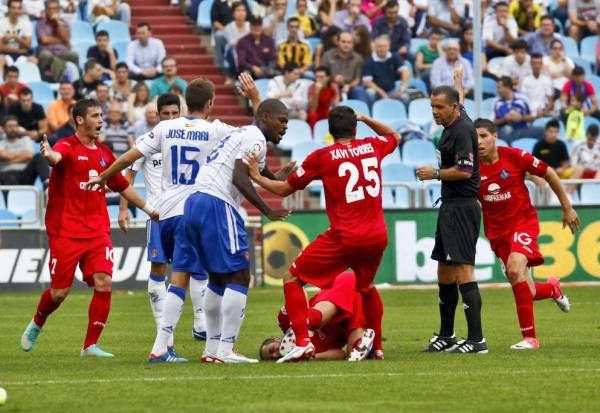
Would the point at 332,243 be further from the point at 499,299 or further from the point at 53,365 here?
the point at 499,299

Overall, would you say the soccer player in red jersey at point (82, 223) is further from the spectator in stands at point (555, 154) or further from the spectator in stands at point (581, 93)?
the spectator in stands at point (581, 93)

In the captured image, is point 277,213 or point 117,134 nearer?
point 277,213

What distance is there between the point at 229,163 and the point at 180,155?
24.5 inches

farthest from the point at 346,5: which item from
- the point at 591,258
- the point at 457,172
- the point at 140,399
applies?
the point at 140,399

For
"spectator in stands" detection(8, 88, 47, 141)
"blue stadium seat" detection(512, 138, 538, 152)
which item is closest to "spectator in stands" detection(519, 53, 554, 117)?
"blue stadium seat" detection(512, 138, 538, 152)

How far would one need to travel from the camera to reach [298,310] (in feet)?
39.9

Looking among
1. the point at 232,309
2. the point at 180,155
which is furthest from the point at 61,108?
the point at 232,309

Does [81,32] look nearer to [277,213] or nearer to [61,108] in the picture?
[61,108]

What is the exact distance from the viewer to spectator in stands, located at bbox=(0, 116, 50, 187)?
24.0 m

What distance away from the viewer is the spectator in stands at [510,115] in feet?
89.1

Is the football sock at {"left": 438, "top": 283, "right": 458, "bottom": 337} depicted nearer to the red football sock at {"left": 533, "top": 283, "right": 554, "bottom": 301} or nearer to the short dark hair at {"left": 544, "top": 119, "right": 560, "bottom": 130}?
the red football sock at {"left": 533, "top": 283, "right": 554, "bottom": 301}

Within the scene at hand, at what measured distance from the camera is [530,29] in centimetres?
3031

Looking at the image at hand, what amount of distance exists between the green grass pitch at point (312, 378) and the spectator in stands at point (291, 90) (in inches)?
412

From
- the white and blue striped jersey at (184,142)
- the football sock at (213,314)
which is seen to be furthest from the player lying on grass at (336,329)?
the white and blue striped jersey at (184,142)
